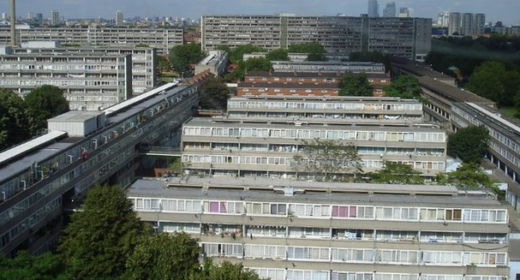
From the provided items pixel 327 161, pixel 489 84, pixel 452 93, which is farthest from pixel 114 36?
pixel 327 161

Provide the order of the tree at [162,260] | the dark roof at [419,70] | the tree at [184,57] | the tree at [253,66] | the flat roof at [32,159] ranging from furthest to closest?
the tree at [184,57] < the tree at [253,66] < the dark roof at [419,70] < the flat roof at [32,159] < the tree at [162,260]

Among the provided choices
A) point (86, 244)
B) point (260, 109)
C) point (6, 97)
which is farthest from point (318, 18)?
point (86, 244)

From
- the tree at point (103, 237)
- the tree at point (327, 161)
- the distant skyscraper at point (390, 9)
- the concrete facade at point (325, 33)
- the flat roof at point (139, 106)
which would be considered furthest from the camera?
the distant skyscraper at point (390, 9)

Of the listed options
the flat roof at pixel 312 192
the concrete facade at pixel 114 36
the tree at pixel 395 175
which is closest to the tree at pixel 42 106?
the tree at pixel 395 175

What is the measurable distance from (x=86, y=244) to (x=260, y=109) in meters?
15.8

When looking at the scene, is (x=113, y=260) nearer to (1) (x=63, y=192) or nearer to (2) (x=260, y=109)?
(1) (x=63, y=192)

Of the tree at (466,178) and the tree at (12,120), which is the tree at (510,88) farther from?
the tree at (12,120)

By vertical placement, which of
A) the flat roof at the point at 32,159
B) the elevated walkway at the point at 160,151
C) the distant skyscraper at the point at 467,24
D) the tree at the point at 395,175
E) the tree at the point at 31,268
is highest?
the distant skyscraper at the point at 467,24

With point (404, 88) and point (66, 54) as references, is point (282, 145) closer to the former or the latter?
point (404, 88)

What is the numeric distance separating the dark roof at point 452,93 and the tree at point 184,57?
23811 millimetres

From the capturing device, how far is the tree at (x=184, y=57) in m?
57.0

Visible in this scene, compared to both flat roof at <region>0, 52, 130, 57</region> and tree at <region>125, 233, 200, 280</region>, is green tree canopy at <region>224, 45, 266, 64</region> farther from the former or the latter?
tree at <region>125, 233, 200, 280</region>

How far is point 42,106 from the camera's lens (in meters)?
26.6

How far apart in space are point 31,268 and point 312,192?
4.89 meters
